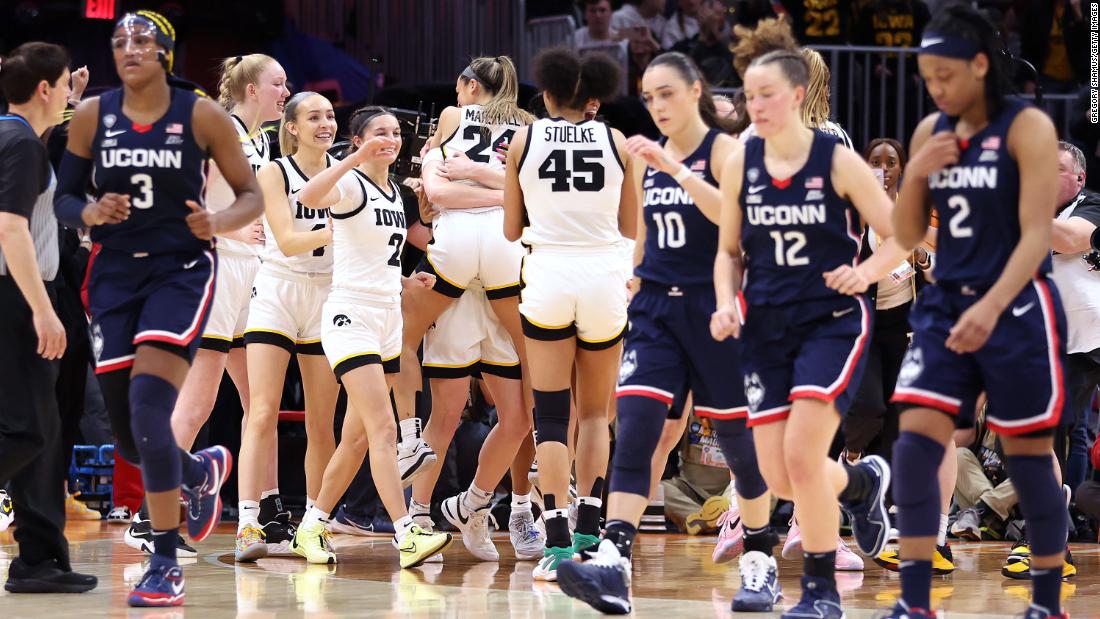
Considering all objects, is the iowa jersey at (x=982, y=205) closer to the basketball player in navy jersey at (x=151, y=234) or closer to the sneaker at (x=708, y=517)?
the basketball player in navy jersey at (x=151, y=234)

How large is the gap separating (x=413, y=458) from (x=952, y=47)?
351 centimetres

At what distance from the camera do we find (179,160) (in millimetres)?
4883

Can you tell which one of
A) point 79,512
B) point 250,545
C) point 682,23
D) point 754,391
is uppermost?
point 682,23

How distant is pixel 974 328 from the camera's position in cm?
386

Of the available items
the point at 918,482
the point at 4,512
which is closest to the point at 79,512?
the point at 4,512

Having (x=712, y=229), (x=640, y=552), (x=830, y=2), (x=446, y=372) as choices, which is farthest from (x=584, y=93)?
(x=830, y=2)

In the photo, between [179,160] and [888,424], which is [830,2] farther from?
[179,160]

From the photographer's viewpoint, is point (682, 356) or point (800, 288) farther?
point (682, 356)

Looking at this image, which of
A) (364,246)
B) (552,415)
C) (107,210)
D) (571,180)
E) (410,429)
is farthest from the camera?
(410,429)

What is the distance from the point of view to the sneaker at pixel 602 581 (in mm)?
4520

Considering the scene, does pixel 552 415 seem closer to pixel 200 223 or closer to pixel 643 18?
pixel 200 223

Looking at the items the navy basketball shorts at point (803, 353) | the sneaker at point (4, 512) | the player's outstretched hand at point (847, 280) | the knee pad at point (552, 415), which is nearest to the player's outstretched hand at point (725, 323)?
the navy basketball shorts at point (803, 353)

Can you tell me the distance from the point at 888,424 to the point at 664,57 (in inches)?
112

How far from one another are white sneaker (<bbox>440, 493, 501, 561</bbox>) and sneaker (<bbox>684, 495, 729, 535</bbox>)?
73.8 inches
